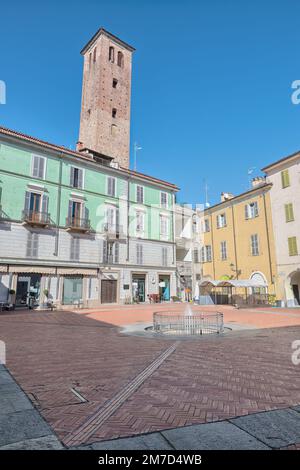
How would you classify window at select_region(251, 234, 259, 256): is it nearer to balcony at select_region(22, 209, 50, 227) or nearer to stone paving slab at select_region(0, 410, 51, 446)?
balcony at select_region(22, 209, 50, 227)

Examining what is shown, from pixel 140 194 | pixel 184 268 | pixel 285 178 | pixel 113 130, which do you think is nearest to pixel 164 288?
pixel 184 268

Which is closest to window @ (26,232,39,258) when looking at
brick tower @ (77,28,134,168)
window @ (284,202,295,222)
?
brick tower @ (77,28,134,168)

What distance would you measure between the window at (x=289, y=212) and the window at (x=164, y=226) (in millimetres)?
12088

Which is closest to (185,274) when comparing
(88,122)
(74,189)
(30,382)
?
(74,189)

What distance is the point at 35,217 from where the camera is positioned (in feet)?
71.1

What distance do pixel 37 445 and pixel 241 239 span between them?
26.5 m

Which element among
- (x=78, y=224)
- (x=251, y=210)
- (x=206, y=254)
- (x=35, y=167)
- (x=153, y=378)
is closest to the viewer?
(x=153, y=378)

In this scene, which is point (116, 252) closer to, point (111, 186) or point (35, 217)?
point (111, 186)

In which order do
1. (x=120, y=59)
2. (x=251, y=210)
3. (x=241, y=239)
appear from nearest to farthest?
(x=251, y=210) < (x=241, y=239) < (x=120, y=59)

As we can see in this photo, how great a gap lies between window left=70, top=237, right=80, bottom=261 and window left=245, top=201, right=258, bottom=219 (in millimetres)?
16048

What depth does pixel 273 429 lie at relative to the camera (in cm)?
318

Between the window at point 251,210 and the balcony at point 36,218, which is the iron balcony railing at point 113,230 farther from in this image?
the window at point 251,210

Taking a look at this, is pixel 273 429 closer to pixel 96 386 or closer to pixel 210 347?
pixel 96 386

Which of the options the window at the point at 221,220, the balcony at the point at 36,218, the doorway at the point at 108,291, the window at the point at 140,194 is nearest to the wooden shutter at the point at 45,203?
the balcony at the point at 36,218
